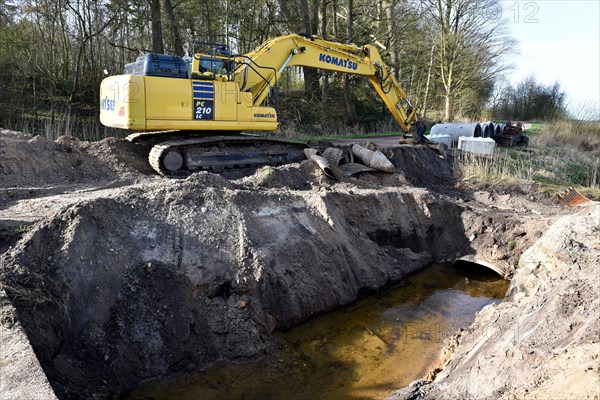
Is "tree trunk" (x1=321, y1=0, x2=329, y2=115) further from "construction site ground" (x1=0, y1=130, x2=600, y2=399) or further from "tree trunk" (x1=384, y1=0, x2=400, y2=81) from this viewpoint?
"construction site ground" (x1=0, y1=130, x2=600, y2=399)

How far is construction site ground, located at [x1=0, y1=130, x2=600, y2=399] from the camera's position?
3.77 meters

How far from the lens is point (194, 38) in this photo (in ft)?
66.9

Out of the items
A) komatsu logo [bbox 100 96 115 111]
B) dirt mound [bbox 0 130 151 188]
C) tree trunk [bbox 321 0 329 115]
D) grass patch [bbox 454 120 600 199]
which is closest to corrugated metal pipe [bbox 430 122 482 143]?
grass patch [bbox 454 120 600 199]

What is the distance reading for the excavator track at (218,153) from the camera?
943 centimetres

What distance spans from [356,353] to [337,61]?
822 cm

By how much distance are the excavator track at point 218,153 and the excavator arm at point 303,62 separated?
105cm

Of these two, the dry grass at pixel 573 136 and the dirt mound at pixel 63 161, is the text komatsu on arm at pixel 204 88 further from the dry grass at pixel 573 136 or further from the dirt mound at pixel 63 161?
the dry grass at pixel 573 136

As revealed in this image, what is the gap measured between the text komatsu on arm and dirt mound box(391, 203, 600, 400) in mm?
6464

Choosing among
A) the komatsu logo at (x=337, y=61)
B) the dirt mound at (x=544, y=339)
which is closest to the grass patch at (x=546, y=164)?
the komatsu logo at (x=337, y=61)

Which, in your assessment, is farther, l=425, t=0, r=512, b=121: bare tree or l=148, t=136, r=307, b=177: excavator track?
l=425, t=0, r=512, b=121: bare tree

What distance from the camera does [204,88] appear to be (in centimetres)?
935

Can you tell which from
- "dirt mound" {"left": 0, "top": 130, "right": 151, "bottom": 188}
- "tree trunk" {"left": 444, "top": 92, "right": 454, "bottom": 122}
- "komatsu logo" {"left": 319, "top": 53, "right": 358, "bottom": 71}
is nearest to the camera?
"dirt mound" {"left": 0, "top": 130, "right": 151, "bottom": 188}

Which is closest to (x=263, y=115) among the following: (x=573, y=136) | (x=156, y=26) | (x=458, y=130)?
(x=156, y=26)

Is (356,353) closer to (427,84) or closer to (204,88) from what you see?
(204,88)
